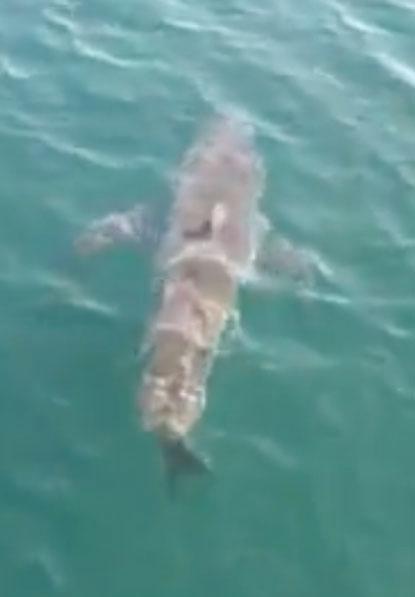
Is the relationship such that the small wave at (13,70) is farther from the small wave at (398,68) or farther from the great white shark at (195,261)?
the small wave at (398,68)

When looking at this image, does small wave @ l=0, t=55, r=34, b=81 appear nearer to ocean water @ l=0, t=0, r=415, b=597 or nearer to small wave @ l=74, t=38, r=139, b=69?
ocean water @ l=0, t=0, r=415, b=597

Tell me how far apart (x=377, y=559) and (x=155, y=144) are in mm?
6143

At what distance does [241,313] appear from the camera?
13188 millimetres

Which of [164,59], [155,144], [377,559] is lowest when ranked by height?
[377,559]

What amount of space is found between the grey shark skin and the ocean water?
216mm

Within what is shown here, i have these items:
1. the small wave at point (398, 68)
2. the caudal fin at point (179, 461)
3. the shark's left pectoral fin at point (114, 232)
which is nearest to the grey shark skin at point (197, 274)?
the caudal fin at point (179, 461)

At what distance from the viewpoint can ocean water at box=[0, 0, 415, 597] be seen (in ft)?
35.9

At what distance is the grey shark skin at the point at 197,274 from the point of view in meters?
11.5

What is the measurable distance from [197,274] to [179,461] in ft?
9.21

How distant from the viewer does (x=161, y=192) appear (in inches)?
580

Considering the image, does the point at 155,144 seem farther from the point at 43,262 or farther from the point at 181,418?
the point at 181,418

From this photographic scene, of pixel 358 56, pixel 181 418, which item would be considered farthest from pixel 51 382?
pixel 358 56

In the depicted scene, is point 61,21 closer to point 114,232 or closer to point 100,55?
point 100,55

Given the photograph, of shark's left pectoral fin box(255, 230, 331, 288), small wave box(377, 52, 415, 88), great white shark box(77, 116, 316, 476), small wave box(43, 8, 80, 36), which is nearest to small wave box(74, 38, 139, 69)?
small wave box(43, 8, 80, 36)
